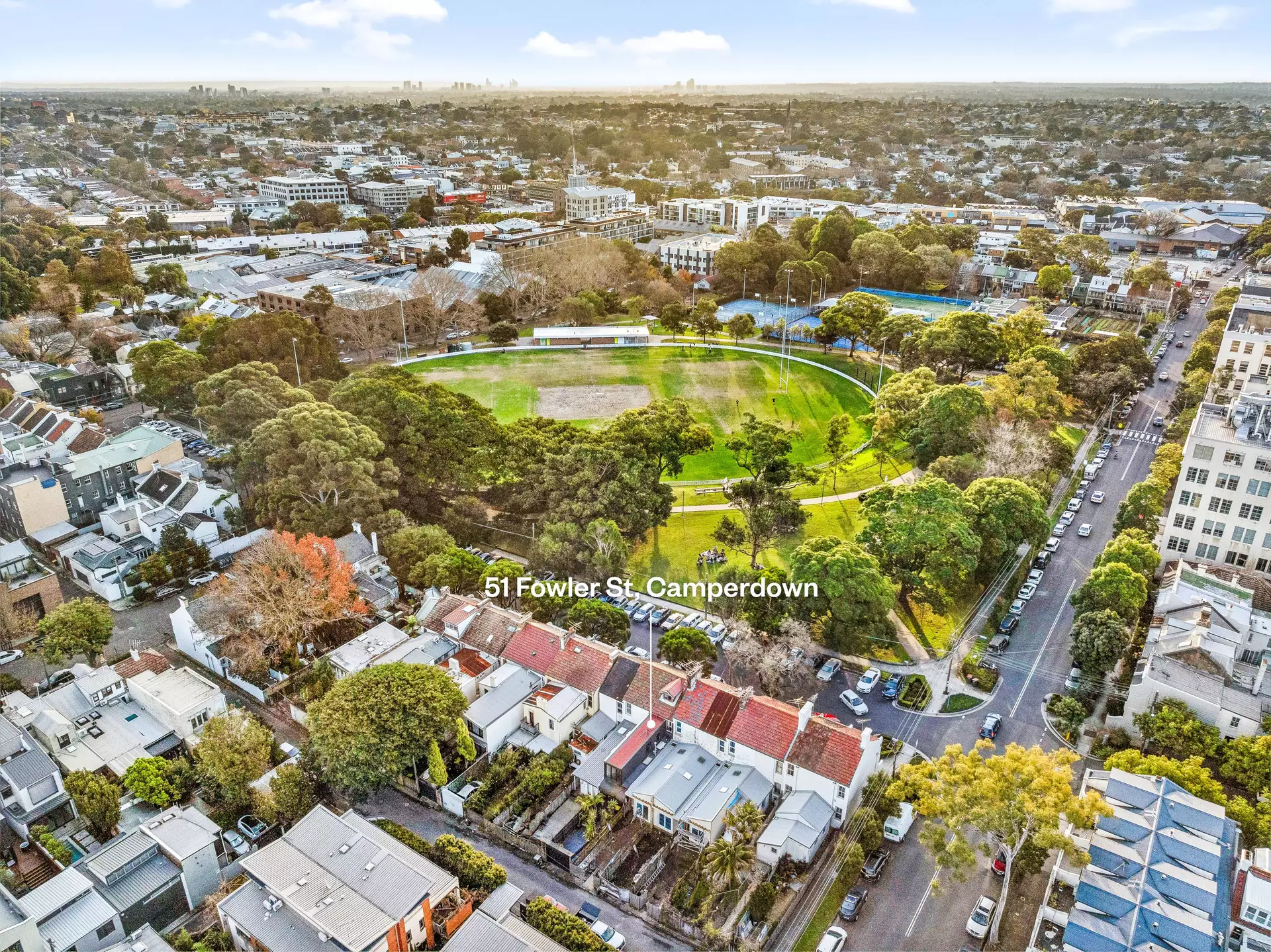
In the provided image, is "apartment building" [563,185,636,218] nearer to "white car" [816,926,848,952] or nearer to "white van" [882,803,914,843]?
"white van" [882,803,914,843]

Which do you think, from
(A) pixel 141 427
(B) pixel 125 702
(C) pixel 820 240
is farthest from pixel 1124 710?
(C) pixel 820 240

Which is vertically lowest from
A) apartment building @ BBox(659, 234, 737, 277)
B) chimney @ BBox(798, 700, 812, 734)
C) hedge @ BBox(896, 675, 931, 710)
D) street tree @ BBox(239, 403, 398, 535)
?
hedge @ BBox(896, 675, 931, 710)

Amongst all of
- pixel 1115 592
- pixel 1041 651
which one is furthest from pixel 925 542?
pixel 1115 592

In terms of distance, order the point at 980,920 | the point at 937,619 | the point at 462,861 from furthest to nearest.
Result: the point at 937,619 < the point at 462,861 < the point at 980,920

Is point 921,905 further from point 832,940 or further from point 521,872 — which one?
point 521,872

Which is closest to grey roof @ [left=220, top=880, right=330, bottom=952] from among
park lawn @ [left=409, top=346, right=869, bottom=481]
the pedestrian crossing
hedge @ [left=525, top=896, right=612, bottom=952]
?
hedge @ [left=525, top=896, right=612, bottom=952]

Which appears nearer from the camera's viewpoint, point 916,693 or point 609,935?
point 609,935
